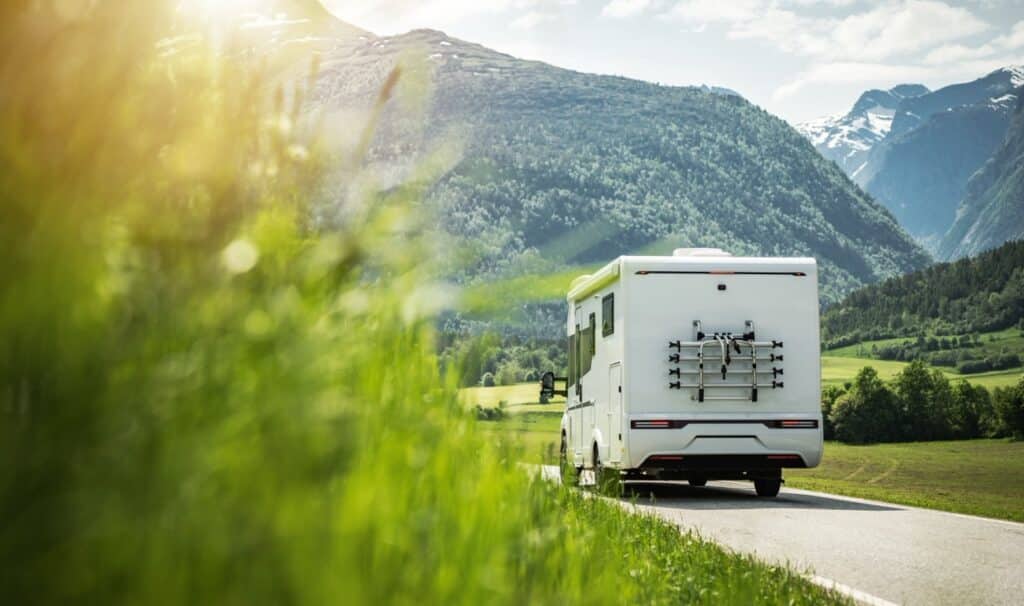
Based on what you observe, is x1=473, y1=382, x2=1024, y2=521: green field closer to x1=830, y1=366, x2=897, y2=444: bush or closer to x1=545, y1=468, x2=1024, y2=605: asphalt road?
x1=545, y1=468, x2=1024, y2=605: asphalt road

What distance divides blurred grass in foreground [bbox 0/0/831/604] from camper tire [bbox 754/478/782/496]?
13.1 meters

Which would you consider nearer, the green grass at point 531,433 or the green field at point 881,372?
the green grass at point 531,433

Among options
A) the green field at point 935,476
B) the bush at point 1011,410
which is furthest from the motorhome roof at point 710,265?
the bush at point 1011,410

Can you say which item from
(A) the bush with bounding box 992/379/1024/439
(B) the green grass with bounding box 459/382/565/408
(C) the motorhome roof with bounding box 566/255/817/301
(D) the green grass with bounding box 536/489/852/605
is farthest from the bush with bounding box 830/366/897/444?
(B) the green grass with bounding box 459/382/565/408

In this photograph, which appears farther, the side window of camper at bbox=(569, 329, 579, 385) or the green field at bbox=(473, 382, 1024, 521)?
the side window of camper at bbox=(569, 329, 579, 385)

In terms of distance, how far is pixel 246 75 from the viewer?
2344mm

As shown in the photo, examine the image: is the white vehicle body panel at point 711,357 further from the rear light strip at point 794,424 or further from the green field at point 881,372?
the green field at point 881,372

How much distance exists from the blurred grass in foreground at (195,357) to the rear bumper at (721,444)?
1146cm

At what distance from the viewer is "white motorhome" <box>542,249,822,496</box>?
1430 cm

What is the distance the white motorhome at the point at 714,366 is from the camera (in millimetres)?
14297

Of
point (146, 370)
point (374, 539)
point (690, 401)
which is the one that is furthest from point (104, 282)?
point (690, 401)

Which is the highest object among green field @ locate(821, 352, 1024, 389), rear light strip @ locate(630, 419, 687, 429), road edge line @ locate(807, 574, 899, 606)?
green field @ locate(821, 352, 1024, 389)

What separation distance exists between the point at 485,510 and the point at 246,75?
1.05 m

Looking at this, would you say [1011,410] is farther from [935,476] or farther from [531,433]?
[531,433]
